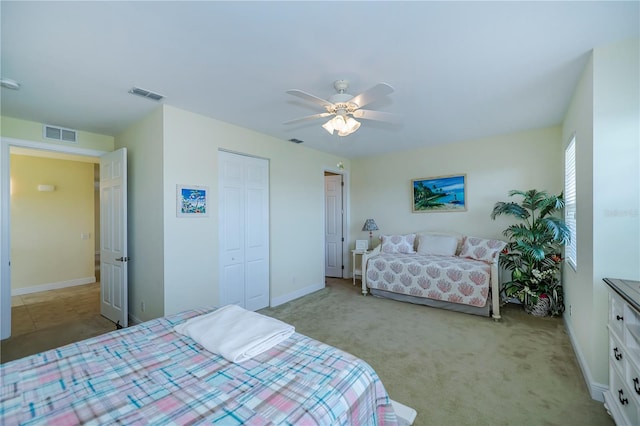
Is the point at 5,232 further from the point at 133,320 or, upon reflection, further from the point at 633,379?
the point at 633,379

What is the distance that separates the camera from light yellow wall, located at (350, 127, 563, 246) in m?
3.94

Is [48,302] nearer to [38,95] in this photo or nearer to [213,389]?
[38,95]

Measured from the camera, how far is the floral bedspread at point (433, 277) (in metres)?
3.55

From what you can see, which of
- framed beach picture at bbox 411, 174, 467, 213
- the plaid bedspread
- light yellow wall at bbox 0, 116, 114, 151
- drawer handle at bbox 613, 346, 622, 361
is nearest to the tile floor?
light yellow wall at bbox 0, 116, 114, 151

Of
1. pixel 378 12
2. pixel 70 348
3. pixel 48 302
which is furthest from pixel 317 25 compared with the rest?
pixel 48 302

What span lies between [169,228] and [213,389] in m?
2.24

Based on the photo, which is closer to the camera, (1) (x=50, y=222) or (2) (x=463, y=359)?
(2) (x=463, y=359)

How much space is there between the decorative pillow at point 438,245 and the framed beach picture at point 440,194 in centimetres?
51

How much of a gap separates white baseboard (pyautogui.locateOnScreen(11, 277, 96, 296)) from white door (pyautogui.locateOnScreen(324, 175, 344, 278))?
492 cm

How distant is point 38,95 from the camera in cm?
253

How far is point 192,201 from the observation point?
10.3 feet

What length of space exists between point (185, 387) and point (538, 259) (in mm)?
4100

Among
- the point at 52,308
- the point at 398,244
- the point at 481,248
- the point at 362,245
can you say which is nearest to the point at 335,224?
the point at 362,245

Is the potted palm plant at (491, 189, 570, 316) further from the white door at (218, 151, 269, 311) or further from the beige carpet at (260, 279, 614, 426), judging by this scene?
the white door at (218, 151, 269, 311)
